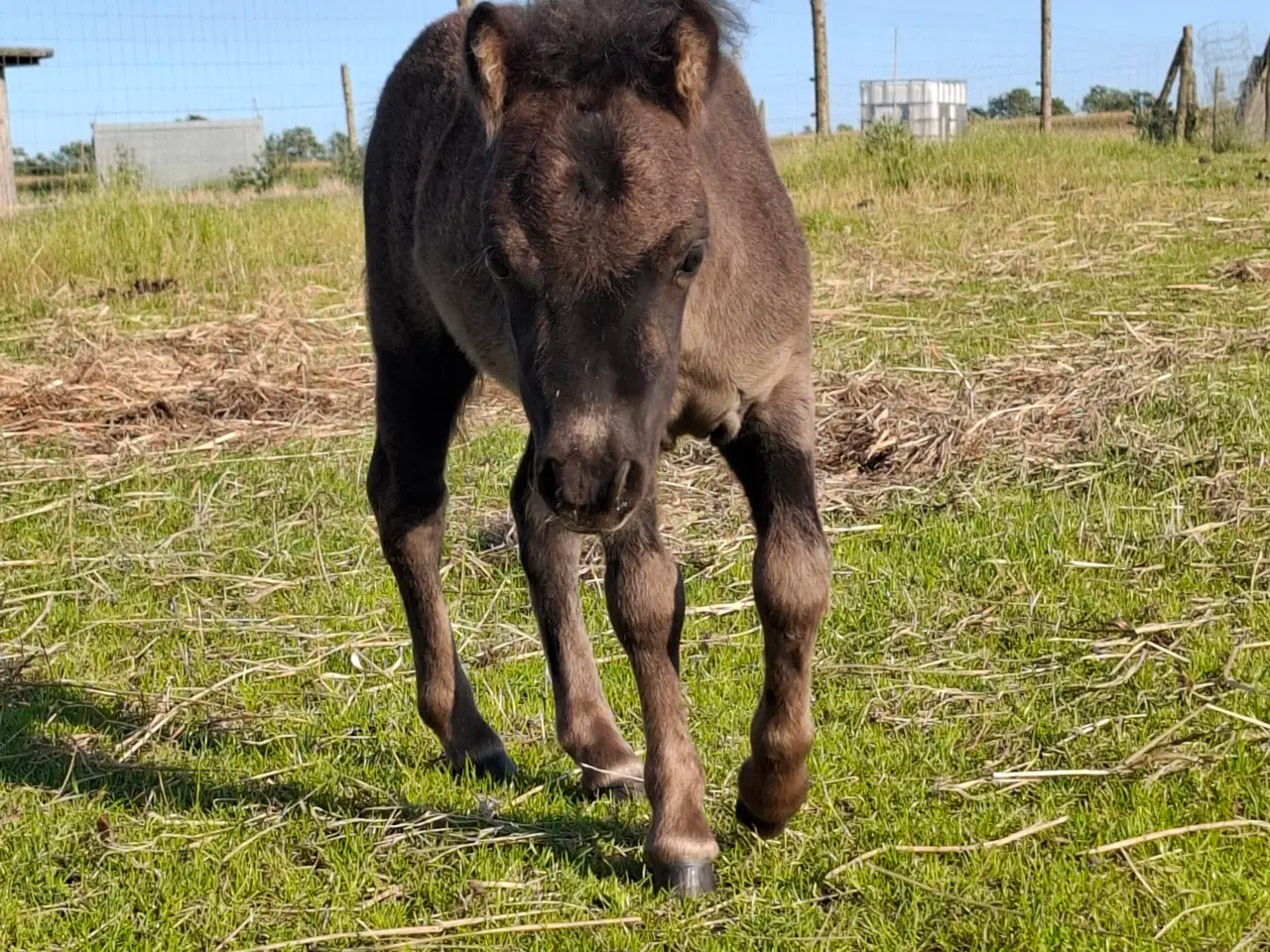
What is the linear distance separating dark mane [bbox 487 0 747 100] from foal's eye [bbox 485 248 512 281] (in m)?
0.47

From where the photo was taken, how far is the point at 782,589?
360cm

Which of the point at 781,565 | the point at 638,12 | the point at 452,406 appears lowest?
the point at 781,565

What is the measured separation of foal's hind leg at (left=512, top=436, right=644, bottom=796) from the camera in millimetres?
4109

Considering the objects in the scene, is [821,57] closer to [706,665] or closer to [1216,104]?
[1216,104]

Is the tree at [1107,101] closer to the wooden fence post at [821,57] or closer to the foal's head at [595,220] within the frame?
the wooden fence post at [821,57]

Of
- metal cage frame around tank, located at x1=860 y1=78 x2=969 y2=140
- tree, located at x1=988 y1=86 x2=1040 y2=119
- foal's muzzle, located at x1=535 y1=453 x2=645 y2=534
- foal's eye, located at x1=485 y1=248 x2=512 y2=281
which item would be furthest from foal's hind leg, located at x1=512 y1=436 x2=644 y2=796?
tree, located at x1=988 y1=86 x2=1040 y2=119

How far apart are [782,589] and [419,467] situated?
156 centimetres

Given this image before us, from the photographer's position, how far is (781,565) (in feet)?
11.9

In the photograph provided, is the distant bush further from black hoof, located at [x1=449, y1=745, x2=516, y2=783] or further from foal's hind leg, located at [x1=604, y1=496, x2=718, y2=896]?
foal's hind leg, located at [x1=604, y1=496, x2=718, y2=896]

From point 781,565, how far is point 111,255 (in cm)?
1138

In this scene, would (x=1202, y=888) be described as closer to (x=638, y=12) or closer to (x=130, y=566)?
(x=638, y=12)

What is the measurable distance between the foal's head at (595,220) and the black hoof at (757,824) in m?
1.11

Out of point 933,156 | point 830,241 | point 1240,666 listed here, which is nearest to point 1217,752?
point 1240,666

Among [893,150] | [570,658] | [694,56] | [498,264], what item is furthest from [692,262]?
[893,150]
